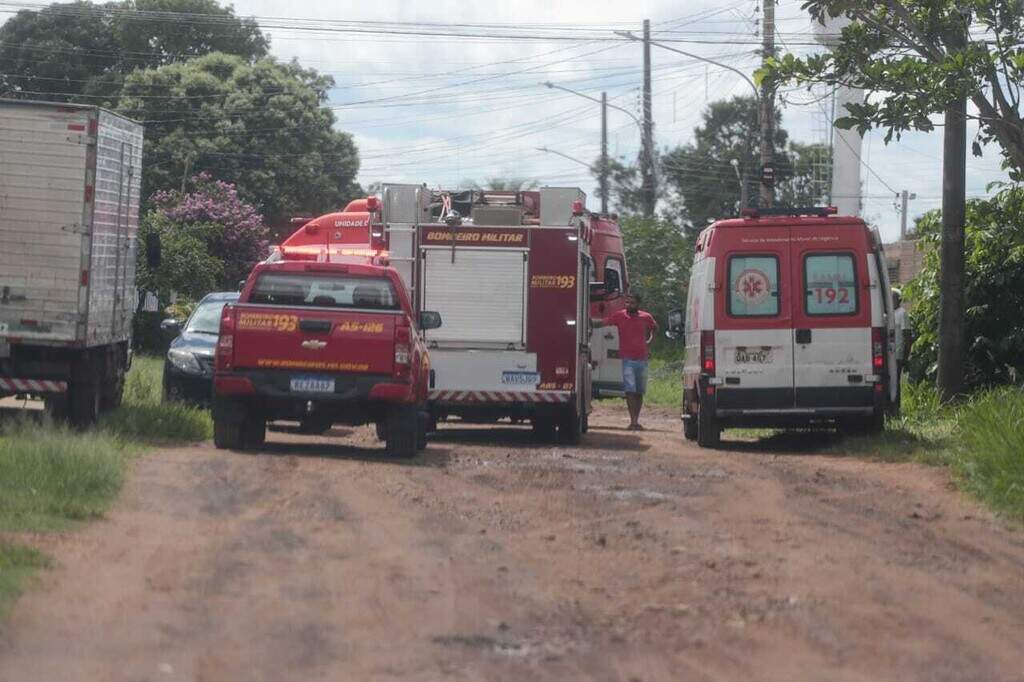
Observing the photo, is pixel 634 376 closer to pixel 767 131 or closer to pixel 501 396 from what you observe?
pixel 501 396

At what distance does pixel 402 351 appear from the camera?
582 inches

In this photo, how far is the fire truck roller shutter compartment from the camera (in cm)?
1839

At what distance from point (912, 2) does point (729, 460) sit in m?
5.13

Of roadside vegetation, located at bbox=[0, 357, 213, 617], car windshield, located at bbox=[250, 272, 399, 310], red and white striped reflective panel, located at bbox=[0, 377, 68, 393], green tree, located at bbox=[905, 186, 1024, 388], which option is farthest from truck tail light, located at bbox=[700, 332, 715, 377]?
red and white striped reflective panel, located at bbox=[0, 377, 68, 393]

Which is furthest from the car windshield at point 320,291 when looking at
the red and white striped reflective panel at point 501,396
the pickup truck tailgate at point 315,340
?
the red and white striped reflective panel at point 501,396

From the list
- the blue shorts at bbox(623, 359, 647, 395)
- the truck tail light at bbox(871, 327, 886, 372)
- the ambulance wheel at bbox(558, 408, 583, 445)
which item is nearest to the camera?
the truck tail light at bbox(871, 327, 886, 372)

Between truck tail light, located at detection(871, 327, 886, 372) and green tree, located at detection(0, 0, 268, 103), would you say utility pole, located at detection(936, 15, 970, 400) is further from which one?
green tree, located at detection(0, 0, 268, 103)

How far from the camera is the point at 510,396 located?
1830 cm

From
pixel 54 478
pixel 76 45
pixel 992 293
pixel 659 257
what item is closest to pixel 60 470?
pixel 54 478

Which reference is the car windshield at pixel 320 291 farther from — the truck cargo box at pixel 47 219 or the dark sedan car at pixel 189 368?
the dark sedan car at pixel 189 368

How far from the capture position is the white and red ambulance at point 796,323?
17203mm

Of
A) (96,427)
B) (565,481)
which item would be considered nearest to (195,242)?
(96,427)

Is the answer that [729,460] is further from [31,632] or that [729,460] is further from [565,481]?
[31,632]

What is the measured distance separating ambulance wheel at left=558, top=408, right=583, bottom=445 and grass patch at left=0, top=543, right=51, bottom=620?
10435 millimetres
